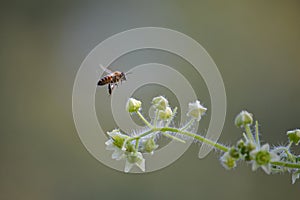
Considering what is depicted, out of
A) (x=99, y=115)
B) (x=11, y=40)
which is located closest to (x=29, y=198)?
(x=99, y=115)

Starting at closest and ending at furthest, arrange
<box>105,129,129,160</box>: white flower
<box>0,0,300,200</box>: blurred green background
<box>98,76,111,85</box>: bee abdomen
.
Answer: <box>105,129,129,160</box>: white flower, <box>98,76,111,85</box>: bee abdomen, <box>0,0,300,200</box>: blurred green background

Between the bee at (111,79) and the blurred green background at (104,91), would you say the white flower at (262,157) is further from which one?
the blurred green background at (104,91)

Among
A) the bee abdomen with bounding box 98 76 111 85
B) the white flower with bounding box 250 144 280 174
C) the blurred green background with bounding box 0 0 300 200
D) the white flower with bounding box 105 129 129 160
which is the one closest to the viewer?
the white flower with bounding box 250 144 280 174

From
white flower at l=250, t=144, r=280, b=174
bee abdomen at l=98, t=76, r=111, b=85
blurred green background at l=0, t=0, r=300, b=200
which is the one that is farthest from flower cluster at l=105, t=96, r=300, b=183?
blurred green background at l=0, t=0, r=300, b=200

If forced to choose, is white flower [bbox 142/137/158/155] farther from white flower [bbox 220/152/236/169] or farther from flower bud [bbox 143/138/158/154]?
white flower [bbox 220/152/236/169]

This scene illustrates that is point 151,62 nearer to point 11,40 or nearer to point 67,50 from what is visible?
point 67,50

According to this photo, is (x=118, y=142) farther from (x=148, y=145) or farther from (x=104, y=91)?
(x=104, y=91)

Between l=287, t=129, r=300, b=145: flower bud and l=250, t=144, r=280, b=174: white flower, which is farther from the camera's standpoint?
l=287, t=129, r=300, b=145: flower bud

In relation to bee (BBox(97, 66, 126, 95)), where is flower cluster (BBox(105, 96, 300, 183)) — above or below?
below
